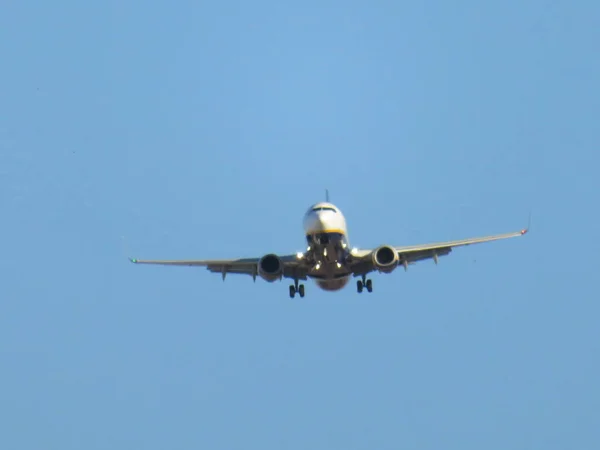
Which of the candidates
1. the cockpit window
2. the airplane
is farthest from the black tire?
the cockpit window

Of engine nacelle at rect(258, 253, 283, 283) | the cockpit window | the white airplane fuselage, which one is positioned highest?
the cockpit window

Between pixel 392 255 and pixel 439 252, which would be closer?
pixel 392 255

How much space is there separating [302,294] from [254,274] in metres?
2.59

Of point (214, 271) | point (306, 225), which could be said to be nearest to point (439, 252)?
point (306, 225)

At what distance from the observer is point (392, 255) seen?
54.2 metres

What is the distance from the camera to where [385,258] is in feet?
178

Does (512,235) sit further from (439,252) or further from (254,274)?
(254,274)

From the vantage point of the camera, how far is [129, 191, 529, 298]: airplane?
54.2 meters

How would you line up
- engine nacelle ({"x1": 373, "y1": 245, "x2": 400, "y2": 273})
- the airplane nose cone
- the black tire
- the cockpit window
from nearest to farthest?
the airplane nose cone < engine nacelle ({"x1": 373, "y1": 245, "x2": 400, "y2": 273}) < the cockpit window < the black tire

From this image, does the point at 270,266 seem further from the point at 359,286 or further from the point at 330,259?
the point at 359,286

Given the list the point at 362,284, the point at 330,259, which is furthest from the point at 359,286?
the point at 330,259

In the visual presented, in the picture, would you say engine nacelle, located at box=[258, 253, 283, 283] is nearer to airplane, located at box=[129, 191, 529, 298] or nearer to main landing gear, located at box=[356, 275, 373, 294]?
airplane, located at box=[129, 191, 529, 298]

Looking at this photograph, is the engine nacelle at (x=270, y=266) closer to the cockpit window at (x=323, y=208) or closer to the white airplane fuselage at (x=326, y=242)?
the white airplane fuselage at (x=326, y=242)

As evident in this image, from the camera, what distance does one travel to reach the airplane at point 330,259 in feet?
178
